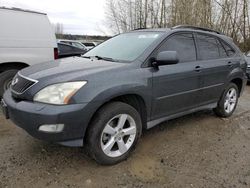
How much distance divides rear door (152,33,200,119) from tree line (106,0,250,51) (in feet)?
36.4

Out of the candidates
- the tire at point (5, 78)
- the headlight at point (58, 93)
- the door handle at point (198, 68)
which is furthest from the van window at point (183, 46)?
the tire at point (5, 78)

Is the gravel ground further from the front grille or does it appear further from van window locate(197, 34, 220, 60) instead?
van window locate(197, 34, 220, 60)

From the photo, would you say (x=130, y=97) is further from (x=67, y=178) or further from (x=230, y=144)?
(x=230, y=144)

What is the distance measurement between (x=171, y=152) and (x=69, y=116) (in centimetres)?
156

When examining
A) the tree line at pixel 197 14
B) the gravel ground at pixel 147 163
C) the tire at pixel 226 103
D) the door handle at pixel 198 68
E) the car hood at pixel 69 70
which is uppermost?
the tree line at pixel 197 14

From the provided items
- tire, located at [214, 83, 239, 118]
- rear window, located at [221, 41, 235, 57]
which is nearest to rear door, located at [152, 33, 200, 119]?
tire, located at [214, 83, 239, 118]

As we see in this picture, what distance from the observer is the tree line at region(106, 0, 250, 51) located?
14547 millimetres

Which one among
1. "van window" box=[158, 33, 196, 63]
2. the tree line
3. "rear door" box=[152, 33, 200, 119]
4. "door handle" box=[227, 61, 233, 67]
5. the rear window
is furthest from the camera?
the tree line

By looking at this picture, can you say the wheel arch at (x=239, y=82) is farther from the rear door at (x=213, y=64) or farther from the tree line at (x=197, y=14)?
the tree line at (x=197, y=14)

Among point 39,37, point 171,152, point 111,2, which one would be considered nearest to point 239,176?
point 171,152

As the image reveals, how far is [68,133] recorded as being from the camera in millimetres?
2811

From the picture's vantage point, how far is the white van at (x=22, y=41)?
5.40 m

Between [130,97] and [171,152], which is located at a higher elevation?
[130,97]

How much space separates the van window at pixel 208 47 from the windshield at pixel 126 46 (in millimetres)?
905
